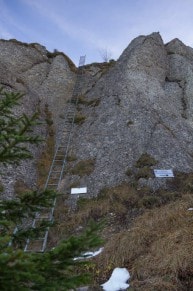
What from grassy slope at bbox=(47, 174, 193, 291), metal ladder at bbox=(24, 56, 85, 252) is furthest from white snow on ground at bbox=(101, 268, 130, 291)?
metal ladder at bbox=(24, 56, 85, 252)

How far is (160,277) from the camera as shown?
11.1 meters

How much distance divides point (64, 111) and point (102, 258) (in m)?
20.0

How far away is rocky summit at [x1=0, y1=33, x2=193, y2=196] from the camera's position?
2203cm

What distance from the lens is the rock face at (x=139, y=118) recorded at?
22.2 meters

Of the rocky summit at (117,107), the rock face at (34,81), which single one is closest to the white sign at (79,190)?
the rocky summit at (117,107)

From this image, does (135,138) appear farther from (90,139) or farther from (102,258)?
(102,258)

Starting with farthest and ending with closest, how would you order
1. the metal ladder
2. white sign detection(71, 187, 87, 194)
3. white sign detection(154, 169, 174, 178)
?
white sign detection(154, 169, 174, 178) → white sign detection(71, 187, 87, 194) → the metal ladder

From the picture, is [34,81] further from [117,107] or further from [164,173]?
[164,173]

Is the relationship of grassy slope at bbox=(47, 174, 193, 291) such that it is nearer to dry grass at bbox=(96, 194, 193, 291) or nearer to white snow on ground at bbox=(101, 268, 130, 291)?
dry grass at bbox=(96, 194, 193, 291)

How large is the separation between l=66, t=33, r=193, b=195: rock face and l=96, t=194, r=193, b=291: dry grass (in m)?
5.12

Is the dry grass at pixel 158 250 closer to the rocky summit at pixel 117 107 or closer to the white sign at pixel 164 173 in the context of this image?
the white sign at pixel 164 173

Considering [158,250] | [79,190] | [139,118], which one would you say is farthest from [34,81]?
[158,250]

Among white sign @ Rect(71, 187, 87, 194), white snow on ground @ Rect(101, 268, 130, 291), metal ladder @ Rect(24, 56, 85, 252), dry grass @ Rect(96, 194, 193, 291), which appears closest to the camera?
dry grass @ Rect(96, 194, 193, 291)

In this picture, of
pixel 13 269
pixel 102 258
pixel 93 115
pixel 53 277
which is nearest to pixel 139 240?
pixel 102 258
